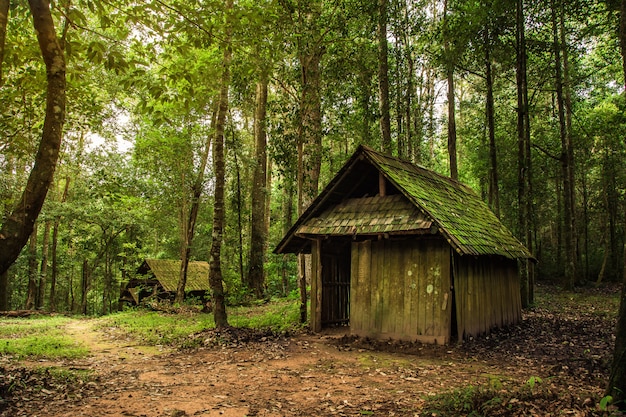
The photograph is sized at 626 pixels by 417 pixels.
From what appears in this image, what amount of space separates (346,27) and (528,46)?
9625mm

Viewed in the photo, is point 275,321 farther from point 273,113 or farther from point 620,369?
point 620,369

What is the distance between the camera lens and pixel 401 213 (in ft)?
33.4

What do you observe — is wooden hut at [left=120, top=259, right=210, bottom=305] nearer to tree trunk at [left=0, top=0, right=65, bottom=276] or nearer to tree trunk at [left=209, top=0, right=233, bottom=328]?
tree trunk at [left=209, top=0, right=233, bottom=328]

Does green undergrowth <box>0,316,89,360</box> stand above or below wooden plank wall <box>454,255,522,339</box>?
below

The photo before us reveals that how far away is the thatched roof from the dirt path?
10.3 metres

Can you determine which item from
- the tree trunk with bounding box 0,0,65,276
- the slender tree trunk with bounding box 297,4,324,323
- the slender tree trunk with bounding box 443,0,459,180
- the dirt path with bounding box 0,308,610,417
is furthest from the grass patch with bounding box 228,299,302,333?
the slender tree trunk with bounding box 443,0,459,180

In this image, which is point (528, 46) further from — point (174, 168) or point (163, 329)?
point (163, 329)

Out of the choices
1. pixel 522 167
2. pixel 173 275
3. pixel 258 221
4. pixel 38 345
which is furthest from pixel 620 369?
pixel 173 275

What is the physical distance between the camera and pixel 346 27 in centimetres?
1348

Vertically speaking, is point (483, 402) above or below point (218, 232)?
below

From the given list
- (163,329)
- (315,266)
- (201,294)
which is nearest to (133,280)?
(201,294)

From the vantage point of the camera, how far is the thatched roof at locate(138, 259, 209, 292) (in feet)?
70.8

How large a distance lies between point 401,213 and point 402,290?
1.90 m

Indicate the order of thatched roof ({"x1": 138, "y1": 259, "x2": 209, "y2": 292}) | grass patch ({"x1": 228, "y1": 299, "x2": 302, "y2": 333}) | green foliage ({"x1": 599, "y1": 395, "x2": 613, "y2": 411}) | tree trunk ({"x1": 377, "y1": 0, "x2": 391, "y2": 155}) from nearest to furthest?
green foliage ({"x1": 599, "y1": 395, "x2": 613, "y2": 411}) < grass patch ({"x1": 228, "y1": 299, "x2": 302, "y2": 333}) < tree trunk ({"x1": 377, "y1": 0, "x2": 391, "y2": 155}) < thatched roof ({"x1": 138, "y1": 259, "x2": 209, "y2": 292})
